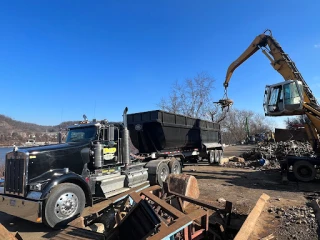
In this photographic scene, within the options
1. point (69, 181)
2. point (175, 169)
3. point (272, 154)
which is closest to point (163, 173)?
point (175, 169)

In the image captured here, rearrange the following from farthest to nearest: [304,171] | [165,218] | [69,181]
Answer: [304,171], [69,181], [165,218]

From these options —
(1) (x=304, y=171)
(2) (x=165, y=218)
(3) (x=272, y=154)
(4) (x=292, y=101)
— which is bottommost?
(2) (x=165, y=218)

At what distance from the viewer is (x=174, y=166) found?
9508mm

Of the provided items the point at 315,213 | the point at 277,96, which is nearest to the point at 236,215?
the point at 315,213

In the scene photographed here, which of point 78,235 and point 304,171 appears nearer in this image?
point 78,235

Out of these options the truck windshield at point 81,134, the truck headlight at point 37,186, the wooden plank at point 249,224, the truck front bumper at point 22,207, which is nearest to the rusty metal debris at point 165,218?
the wooden plank at point 249,224

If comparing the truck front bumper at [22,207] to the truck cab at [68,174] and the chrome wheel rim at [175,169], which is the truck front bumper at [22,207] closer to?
the truck cab at [68,174]

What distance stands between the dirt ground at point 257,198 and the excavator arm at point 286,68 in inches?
98.9

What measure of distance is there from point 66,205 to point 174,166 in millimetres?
5242

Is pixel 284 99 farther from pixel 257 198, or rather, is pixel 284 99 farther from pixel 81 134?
pixel 81 134

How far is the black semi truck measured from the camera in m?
4.88

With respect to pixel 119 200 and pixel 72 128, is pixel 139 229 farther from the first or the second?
pixel 72 128

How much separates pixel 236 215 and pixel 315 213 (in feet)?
5.48

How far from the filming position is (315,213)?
4.95 m
